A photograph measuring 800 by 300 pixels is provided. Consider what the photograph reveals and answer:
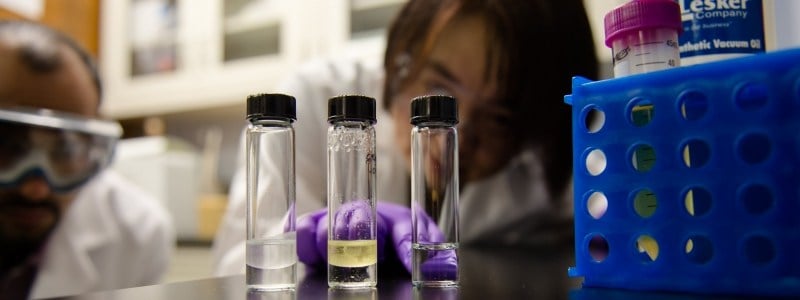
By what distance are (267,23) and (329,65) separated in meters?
0.89

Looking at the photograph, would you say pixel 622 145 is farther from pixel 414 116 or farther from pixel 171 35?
pixel 171 35

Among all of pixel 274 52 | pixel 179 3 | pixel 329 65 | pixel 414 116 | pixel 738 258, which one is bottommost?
pixel 738 258

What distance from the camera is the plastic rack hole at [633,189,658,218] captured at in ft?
1.29

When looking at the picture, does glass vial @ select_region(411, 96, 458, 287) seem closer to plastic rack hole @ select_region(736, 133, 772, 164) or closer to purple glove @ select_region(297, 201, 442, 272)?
purple glove @ select_region(297, 201, 442, 272)

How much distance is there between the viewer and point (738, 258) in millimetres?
345

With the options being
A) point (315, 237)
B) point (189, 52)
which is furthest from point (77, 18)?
point (315, 237)

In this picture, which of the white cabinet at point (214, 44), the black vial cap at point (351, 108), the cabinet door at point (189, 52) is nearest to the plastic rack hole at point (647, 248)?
the black vial cap at point (351, 108)

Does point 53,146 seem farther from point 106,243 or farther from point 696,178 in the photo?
point 696,178

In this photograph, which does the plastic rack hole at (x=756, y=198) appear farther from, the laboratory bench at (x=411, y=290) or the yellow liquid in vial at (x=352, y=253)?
the yellow liquid in vial at (x=352, y=253)

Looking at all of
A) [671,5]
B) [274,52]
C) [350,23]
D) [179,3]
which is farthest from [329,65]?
[179,3]

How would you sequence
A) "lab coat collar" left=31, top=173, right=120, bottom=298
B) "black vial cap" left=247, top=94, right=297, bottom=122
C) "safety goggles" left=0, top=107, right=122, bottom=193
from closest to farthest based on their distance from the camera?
"black vial cap" left=247, top=94, right=297, bottom=122 < "safety goggles" left=0, top=107, right=122, bottom=193 < "lab coat collar" left=31, top=173, right=120, bottom=298

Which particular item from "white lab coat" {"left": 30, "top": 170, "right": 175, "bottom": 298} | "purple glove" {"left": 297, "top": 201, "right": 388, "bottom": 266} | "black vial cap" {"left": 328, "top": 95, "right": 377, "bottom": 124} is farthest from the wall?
"black vial cap" {"left": 328, "top": 95, "right": 377, "bottom": 124}

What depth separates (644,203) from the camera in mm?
398

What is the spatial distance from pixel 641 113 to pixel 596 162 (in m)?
0.12
